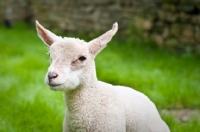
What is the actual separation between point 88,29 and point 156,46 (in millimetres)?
2643

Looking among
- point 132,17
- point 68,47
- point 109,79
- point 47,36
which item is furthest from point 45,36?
point 132,17

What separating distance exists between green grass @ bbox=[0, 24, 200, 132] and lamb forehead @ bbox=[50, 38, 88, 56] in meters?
1.52

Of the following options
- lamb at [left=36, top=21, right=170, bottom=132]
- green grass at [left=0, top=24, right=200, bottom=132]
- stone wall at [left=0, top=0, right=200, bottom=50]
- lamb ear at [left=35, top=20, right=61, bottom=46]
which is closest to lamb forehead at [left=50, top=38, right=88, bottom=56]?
lamb at [left=36, top=21, right=170, bottom=132]

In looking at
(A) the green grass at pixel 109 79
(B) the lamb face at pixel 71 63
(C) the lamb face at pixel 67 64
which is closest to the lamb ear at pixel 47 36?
(B) the lamb face at pixel 71 63

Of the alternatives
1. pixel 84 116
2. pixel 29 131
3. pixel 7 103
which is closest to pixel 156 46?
pixel 7 103

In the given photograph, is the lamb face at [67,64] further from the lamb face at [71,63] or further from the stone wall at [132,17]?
the stone wall at [132,17]

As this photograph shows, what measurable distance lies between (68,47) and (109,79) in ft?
11.8

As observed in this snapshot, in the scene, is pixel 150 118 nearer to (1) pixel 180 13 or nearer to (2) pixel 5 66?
(2) pixel 5 66

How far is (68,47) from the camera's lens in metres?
3.04

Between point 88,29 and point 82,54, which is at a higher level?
point 82,54

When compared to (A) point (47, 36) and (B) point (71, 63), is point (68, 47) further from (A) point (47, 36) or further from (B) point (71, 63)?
(A) point (47, 36)

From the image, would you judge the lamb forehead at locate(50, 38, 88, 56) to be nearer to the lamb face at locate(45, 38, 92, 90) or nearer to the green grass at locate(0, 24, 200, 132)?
the lamb face at locate(45, 38, 92, 90)

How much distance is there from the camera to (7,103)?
17.1ft

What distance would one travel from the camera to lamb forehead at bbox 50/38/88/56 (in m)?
3.03
